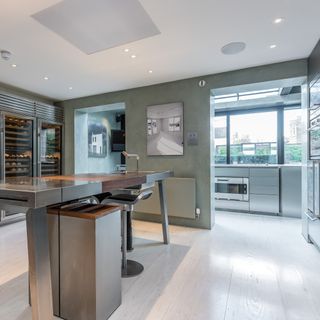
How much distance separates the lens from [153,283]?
1.87m

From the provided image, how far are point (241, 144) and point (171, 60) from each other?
3.10 m

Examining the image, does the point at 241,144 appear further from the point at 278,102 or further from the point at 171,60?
the point at 171,60

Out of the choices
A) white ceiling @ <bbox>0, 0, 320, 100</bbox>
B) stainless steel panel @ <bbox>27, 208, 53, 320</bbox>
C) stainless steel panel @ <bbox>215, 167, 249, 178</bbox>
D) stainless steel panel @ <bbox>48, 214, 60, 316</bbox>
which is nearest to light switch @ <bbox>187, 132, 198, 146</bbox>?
white ceiling @ <bbox>0, 0, 320, 100</bbox>

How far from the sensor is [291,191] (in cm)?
397

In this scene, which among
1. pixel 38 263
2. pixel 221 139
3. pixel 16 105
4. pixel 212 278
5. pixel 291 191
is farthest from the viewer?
pixel 221 139

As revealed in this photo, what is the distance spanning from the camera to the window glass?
4.85 meters

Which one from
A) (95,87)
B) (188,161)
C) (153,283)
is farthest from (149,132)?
(153,283)

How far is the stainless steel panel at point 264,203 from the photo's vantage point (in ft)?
13.5

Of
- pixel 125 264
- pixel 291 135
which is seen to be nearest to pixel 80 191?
pixel 125 264

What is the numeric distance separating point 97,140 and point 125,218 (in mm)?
4013

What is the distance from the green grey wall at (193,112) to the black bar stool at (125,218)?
1.41 meters

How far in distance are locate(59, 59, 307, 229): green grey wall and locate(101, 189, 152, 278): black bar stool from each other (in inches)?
55.6

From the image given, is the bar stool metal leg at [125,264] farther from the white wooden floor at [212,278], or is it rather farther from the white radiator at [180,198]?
the white radiator at [180,198]

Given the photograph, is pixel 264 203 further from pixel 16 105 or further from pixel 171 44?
pixel 16 105
